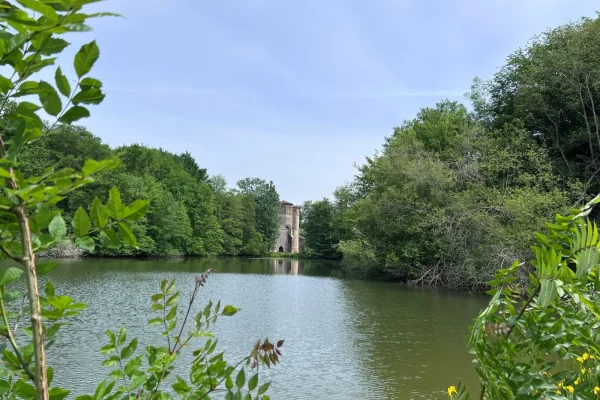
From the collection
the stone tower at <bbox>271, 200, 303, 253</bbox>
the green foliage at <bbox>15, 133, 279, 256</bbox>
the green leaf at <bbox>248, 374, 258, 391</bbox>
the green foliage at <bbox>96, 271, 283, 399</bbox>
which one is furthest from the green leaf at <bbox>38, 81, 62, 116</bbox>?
the stone tower at <bbox>271, 200, 303, 253</bbox>

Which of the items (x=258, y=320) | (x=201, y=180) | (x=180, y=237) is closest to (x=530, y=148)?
(x=258, y=320)

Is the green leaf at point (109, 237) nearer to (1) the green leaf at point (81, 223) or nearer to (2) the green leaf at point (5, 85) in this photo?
(1) the green leaf at point (81, 223)

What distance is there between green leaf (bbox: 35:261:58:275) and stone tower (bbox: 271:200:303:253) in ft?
251

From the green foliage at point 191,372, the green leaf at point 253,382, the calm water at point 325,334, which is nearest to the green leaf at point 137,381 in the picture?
the green foliage at point 191,372

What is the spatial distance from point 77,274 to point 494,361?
1051 inches

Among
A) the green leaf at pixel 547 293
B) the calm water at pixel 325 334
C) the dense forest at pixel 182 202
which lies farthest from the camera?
the dense forest at pixel 182 202

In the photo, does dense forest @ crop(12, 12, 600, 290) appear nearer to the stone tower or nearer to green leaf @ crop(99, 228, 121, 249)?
green leaf @ crop(99, 228, 121, 249)

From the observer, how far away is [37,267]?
2.81ft

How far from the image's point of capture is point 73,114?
84cm

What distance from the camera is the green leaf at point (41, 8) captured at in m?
0.72

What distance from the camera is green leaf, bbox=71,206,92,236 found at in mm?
839

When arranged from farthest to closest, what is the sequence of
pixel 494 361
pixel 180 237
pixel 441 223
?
pixel 180 237, pixel 441 223, pixel 494 361

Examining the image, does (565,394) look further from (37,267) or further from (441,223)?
(441,223)

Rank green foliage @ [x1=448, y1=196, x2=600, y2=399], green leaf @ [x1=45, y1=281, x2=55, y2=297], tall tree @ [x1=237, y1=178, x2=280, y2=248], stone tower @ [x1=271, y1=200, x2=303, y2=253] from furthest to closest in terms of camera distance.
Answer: stone tower @ [x1=271, y1=200, x2=303, y2=253], tall tree @ [x1=237, y1=178, x2=280, y2=248], green foliage @ [x1=448, y1=196, x2=600, y2=399], green leaf @ [x1=45, y1=281, x2=55, y2=297]
